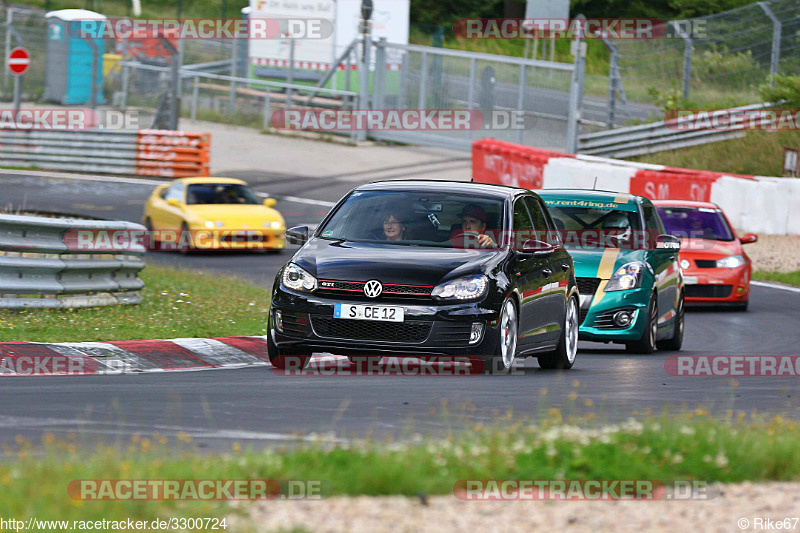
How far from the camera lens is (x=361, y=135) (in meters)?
38.9

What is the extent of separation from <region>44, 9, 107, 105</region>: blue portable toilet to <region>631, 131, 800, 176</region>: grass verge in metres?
19.6

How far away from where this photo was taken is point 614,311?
13.0 m

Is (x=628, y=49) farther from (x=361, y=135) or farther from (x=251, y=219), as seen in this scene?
(x=251, y=219)

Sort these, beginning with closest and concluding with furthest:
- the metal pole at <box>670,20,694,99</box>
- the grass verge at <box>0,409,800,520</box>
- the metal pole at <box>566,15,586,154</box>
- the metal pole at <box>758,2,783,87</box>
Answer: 1. the grass verge at <box>0,409,800,520</box>
2. the metal pole at <box>758,2,783,87</box>
3. the metal pole at <box>670,20,694,99</box>
4. the metal pole at <box>566,15,586,154</box>

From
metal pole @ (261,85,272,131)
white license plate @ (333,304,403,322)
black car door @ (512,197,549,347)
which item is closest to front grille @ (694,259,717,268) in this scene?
black car door @ (512,197,549,347)

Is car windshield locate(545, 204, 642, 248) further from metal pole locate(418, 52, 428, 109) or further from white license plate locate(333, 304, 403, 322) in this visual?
metal pole locate(418, 52, 428, 109)

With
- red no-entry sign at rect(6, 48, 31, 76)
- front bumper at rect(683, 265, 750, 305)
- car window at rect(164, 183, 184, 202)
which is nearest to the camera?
front bumper at rect(683, 265, 750, 305)

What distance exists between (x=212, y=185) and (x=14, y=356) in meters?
14.1

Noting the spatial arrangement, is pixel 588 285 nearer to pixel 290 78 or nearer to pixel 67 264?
pixel 67 264

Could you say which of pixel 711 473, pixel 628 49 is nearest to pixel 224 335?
pixel 711 473

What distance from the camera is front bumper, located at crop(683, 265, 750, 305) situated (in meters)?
18.2

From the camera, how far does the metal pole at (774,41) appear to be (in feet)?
97.2

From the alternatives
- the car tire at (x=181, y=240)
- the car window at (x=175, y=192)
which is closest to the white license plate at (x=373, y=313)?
the car tire at (x=181, y=240)

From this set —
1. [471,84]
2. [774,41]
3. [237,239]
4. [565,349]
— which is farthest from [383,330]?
[471,84]
